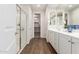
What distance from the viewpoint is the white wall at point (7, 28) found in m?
2.72

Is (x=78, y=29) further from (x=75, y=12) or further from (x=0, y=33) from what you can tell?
(x=0, y=33)

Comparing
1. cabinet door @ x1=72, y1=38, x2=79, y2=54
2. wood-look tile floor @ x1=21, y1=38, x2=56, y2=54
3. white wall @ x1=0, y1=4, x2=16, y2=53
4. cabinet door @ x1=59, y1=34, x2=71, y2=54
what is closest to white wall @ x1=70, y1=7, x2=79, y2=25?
cabinet door @ x1=59, y1=34, x2=71, y2=54

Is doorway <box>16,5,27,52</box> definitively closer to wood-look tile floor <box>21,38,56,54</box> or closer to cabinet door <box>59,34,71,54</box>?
wood-look tile floor <box>21,38,56,54</box>

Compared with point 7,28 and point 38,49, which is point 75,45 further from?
point 38,49

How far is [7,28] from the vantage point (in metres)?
2.81

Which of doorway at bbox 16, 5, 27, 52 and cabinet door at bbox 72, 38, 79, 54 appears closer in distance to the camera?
cabinet door at bbox 72, 38, 79, 54

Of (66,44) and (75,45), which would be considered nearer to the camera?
(75,45)

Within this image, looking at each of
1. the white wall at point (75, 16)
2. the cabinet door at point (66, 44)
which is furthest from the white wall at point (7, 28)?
the white wall at point (75, 16)

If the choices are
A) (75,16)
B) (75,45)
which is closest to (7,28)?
(75,45)

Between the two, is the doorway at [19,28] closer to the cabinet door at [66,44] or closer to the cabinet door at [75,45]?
the cabinet door at [66,44]

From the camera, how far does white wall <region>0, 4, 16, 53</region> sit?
272 cm

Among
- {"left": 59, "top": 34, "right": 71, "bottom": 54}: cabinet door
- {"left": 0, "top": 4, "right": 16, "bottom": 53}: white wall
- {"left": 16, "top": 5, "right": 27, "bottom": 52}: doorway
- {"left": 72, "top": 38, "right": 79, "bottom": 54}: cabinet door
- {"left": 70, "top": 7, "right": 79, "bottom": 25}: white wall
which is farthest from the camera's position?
{"left": 16, "top": 5, "right": 27, "bottom": 52}: doorway
